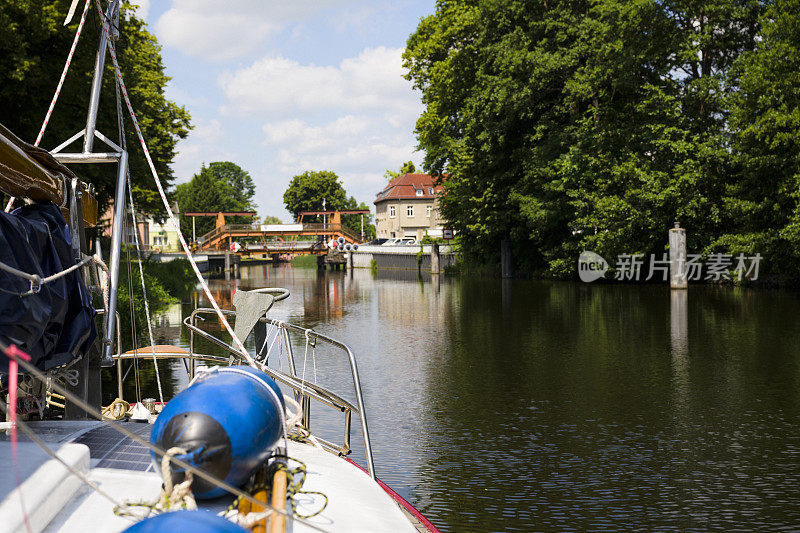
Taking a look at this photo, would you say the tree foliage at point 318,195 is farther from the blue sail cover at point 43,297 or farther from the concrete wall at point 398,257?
the blue sail cover at point 43,297

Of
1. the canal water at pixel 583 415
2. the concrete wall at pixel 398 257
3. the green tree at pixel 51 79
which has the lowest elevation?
the canal water at pixel 583 415

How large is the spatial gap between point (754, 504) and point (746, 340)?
11.0m

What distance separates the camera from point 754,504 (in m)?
7.32

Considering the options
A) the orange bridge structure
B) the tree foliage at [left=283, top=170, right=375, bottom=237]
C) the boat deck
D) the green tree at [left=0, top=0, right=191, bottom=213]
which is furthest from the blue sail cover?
the tree foliage at [left=283, top=170, right=375, bottom=237]

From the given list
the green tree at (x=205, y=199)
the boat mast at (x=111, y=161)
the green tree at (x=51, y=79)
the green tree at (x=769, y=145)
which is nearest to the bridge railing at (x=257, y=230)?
the green tree at (x=205, y=199)

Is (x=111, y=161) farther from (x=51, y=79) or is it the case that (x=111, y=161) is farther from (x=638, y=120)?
(x=638, y=120)

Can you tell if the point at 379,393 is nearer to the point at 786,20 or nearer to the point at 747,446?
Answer: the point at 747,446

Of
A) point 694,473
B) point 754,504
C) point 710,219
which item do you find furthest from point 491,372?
point 710,219

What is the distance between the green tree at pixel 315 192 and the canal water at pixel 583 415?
111440 millimetres

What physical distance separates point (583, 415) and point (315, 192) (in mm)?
125403

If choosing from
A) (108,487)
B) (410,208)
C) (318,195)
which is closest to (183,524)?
(108,487)

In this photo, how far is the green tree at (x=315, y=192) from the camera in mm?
133625

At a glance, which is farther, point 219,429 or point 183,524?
point 219,429

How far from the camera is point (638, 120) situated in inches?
1266
